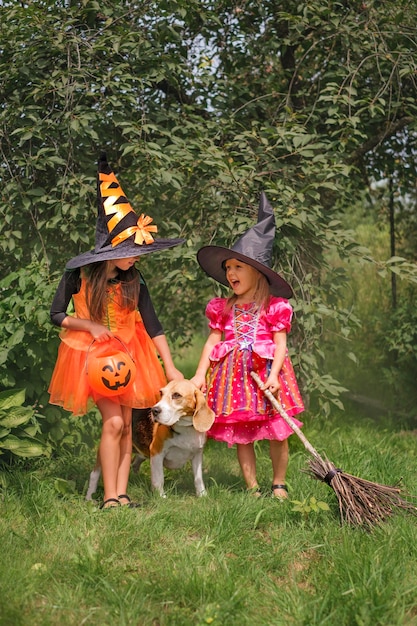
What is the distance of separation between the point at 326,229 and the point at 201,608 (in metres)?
3.10

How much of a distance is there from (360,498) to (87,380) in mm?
1473

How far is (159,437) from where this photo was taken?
416 cm

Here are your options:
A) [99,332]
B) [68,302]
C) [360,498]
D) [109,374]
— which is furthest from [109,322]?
[360,498]

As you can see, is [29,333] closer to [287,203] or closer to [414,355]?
[287,203]

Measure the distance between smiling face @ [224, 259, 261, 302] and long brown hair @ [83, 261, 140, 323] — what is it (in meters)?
0.52

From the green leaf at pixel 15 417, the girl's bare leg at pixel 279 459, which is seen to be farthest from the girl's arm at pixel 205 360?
the green leaf at pixel 15 417

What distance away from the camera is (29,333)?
4352 mm

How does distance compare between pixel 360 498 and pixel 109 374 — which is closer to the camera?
pixel 360 498

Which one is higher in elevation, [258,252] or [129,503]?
[258,252]

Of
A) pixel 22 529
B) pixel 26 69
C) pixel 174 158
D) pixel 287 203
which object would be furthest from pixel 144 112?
pixel 22 529

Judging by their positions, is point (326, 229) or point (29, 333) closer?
point (29, 333)

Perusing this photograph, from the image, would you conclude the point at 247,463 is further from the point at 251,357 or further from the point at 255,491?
the point at 251,357

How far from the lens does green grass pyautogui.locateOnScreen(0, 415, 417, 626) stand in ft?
9.12

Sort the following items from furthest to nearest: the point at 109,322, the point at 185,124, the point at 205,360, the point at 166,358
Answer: the point at 185,124, the point at 205,360, the point at 166,358, the point at 109,322
